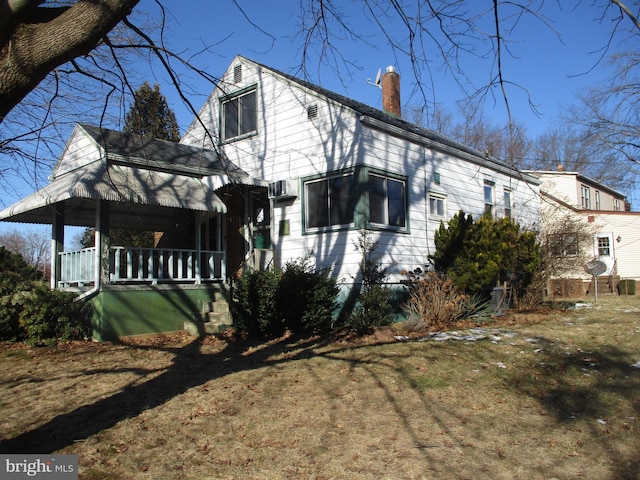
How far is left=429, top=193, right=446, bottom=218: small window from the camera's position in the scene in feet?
44.0

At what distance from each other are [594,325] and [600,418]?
20.5ft

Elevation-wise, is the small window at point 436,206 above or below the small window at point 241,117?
below

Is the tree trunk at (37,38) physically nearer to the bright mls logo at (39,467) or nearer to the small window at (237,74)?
the bright mls logo at (39,467)

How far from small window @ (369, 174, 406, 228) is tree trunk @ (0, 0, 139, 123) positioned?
8136 millimetres

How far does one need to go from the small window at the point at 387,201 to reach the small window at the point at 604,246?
19.1 m

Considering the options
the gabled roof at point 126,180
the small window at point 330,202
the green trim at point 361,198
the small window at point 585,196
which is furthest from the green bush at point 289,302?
the small window at point 585,196

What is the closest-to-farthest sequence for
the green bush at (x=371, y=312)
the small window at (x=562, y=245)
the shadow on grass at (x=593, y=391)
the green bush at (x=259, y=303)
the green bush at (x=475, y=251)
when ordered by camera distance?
the shadow on grass at (x=593, y=391)
the green bush at (x=371, y=312)
the green bush at (x=259, y=303)
the green bush at (x=475, y=251)
the small window at (x=562, y=245)

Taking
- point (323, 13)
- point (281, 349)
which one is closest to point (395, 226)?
point (281, 349)

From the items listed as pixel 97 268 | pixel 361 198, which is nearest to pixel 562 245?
pixel 361 198

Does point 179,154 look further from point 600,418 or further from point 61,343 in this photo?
point 600,418

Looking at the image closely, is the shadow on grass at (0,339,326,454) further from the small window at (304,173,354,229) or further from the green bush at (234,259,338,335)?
the small window at (304,173,354,229)

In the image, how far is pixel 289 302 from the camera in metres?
10.3

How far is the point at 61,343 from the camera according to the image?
9820 millimetres

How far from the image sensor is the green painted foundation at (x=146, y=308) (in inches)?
400
